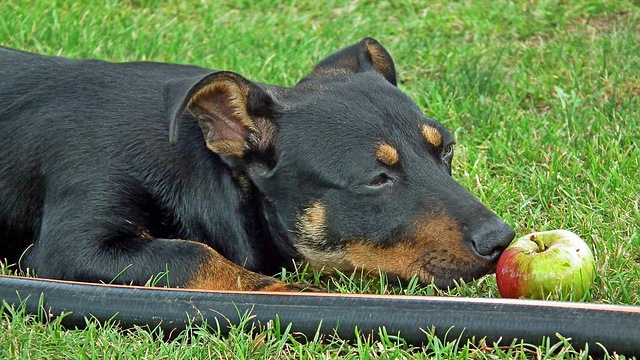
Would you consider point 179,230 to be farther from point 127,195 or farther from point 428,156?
point 428,156

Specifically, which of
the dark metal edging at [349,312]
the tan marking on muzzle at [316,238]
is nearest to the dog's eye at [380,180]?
the tan marking on muzzle at [316,238]

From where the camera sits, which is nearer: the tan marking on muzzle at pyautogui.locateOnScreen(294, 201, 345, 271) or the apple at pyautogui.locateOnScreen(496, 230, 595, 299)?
the apple at pyautogui.locateOnScreen(496, 230, 595, 299)

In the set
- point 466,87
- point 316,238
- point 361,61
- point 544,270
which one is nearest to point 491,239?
point 544,270

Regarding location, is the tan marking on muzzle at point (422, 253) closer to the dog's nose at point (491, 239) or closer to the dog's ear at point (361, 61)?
the dog's nose at point (491, 239)

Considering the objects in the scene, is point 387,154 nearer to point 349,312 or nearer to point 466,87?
point 349,312

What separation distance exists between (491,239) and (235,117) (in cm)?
123

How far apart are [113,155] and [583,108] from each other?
135 inches

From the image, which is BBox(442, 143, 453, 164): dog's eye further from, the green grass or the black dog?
the green grass

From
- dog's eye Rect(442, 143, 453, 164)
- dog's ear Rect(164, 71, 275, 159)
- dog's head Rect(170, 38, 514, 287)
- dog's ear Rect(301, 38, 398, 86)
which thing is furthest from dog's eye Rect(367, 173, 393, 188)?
dog's ear Rect(301, 38, 398, 86)

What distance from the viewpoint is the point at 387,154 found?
4547mm

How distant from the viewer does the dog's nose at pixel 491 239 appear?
4.29 metres

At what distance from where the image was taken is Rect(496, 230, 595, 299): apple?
425 cm

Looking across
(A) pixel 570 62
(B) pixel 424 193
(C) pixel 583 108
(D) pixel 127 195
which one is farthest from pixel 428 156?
(A) pixel 570 62

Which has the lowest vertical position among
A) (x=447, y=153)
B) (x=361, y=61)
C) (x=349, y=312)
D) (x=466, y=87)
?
(x=466, y=87)
